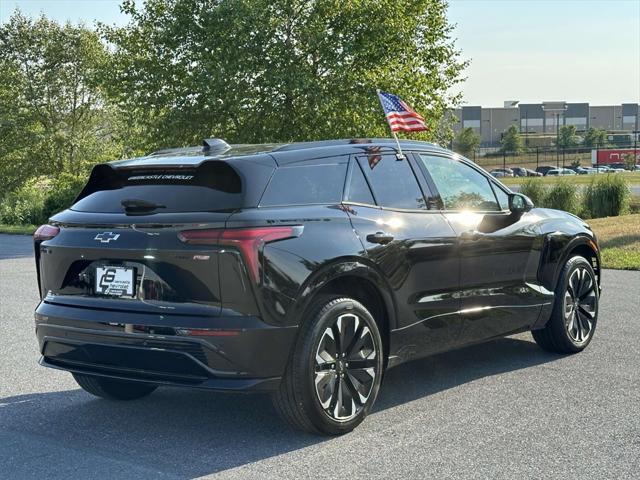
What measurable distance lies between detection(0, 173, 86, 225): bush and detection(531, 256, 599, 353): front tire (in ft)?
80.6

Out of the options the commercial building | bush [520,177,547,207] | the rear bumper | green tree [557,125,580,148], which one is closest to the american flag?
the rear bumper

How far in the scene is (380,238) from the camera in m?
5.55

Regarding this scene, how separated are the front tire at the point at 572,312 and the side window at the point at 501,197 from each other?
0.87 metres

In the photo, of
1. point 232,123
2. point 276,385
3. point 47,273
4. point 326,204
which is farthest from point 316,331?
point 232,123

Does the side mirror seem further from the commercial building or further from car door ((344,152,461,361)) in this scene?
the commercial building

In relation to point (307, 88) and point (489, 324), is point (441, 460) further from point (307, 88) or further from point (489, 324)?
point (307, 88)

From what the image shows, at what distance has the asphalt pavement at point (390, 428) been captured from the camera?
4.59 m

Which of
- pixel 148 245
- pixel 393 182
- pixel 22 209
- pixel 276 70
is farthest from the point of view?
pixel 22 209

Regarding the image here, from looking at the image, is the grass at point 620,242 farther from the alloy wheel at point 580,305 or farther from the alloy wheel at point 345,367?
the alloy wheel at point 345,367

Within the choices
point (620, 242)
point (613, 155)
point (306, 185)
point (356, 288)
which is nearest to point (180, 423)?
point (356, 288)

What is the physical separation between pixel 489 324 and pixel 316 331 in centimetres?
198

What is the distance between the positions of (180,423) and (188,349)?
96 cm

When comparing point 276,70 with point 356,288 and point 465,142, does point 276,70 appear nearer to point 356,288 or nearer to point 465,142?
point 356,288

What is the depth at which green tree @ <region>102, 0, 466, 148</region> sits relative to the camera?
27141mm
